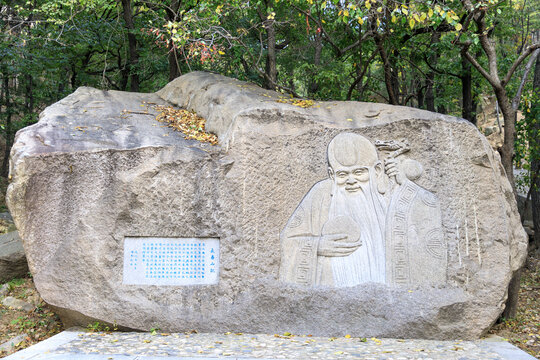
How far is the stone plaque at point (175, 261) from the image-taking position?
203 inches

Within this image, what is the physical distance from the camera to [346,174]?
18.0ft

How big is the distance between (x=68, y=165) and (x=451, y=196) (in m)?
4.19

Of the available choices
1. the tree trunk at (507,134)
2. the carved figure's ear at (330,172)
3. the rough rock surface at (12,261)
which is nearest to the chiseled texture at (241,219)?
the carved figure's ear at (330,172)

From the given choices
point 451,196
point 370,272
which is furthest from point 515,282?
point 370,272

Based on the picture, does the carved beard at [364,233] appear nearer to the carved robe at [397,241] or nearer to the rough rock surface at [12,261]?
the carved robe at [397,241]

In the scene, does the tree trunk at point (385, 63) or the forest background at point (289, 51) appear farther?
the tree trunk at point (385, 63)

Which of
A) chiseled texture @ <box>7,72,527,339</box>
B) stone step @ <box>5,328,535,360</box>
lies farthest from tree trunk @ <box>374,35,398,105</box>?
stone step @ <box>5,328,535,360</box>

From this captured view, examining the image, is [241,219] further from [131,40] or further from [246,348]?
[131,40]

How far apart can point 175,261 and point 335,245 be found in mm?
1780

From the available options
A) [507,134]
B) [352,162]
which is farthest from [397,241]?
[507,134]

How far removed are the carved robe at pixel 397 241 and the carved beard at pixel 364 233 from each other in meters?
0.07

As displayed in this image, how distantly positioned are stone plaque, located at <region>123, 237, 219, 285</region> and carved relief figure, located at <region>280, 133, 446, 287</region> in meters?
0.81

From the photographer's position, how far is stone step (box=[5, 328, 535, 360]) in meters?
4.11

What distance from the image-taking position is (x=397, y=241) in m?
5.32
